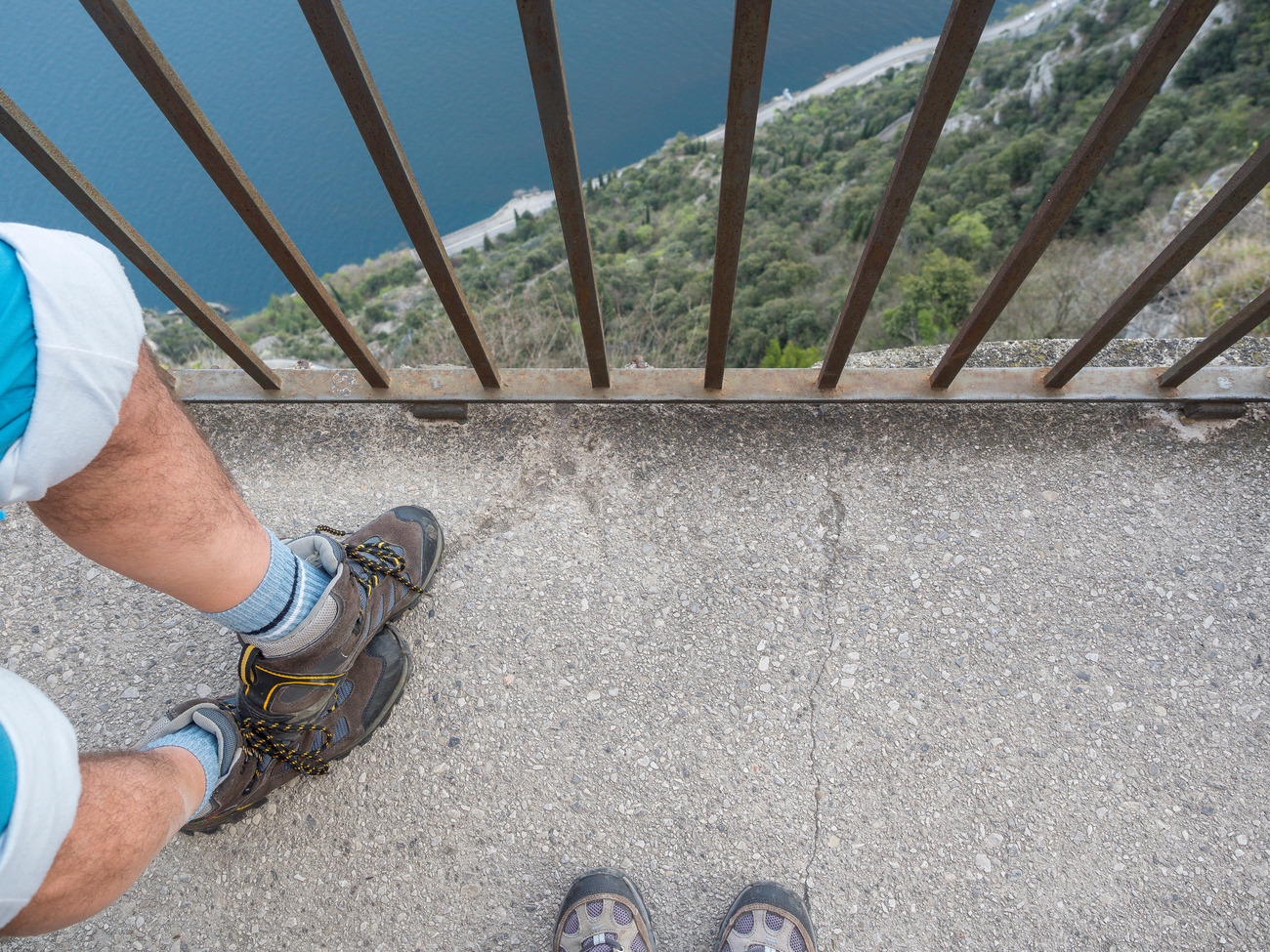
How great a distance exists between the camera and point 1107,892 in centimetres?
140

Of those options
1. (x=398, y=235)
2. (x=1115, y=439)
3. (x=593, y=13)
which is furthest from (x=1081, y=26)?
(x=1115, y=439)

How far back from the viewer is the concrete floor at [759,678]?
4.66 feet

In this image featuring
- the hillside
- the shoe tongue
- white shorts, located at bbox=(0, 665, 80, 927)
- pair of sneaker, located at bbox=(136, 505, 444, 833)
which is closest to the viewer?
white shorts, located at bbox=(0, 665, 80, 927)

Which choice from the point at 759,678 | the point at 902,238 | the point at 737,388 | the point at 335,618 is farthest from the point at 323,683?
the point at 902,238

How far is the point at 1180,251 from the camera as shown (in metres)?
1.40

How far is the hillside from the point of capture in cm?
1144

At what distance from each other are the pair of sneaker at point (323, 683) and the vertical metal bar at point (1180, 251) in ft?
5.67

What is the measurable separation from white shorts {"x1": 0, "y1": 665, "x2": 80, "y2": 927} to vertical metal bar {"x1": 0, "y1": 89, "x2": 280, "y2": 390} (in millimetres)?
981

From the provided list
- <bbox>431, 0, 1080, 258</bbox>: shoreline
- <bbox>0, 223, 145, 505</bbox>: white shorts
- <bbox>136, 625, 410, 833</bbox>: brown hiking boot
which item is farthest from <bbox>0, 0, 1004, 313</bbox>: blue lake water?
<bbox>0, 223, 145, 505</bbox>: white shorts

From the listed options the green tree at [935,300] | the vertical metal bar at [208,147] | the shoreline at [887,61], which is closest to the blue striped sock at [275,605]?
the vertical metal bar at [208,147]

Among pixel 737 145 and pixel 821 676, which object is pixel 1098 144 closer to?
pixel 737 145

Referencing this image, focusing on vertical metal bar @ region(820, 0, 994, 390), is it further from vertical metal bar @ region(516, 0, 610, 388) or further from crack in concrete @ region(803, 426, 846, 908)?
vertical metal bar @ region(516, 0, 610, 388)

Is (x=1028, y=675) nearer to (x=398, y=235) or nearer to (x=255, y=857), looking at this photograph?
(x=255, y=857)

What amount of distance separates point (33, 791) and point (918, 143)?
161 cm
